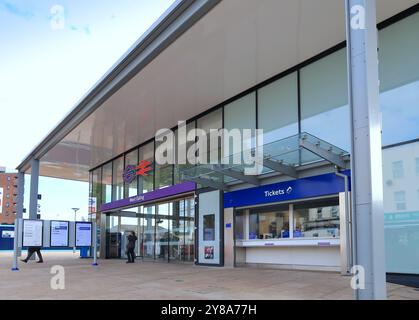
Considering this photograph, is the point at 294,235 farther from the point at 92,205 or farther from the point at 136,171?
the point at 92,205

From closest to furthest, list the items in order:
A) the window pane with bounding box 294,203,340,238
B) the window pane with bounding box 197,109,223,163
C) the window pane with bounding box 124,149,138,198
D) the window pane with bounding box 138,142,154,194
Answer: the window pane with bounding box 294,203,340,238 < the window pane with bounding box 197,109,223,163 < the window pane with bounding box 138,142,154,194 < the window pane with bounding box 124,149,138,198

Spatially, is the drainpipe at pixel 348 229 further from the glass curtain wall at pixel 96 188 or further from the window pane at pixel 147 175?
the glass curtain wall at pixel 96 188

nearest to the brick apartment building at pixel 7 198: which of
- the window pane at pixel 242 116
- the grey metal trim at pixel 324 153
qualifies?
the window pane at pixel 242 116

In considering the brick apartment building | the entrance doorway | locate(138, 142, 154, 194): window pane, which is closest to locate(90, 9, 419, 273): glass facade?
the entrance doorway

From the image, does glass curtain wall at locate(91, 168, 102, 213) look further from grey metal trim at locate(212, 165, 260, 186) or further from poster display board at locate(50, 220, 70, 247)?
grey metal trim at locate(212, 165, 260, 186)

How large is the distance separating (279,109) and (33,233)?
9.35 m

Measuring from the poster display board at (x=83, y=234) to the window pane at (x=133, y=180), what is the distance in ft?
14.9

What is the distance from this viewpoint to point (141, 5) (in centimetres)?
930

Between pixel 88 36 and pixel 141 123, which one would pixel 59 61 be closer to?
pixel 88 36

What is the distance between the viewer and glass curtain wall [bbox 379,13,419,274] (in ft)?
31.5

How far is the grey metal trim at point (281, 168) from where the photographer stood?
12.2 meters

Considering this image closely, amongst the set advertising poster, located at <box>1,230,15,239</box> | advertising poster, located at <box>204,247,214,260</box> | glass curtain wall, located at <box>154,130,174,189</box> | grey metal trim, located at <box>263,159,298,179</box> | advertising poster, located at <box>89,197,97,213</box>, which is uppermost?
glass curtain wall, located at <box>154,130,174,189</box>

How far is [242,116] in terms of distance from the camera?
15.3 meters

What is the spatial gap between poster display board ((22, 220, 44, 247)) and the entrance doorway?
5.26 m
